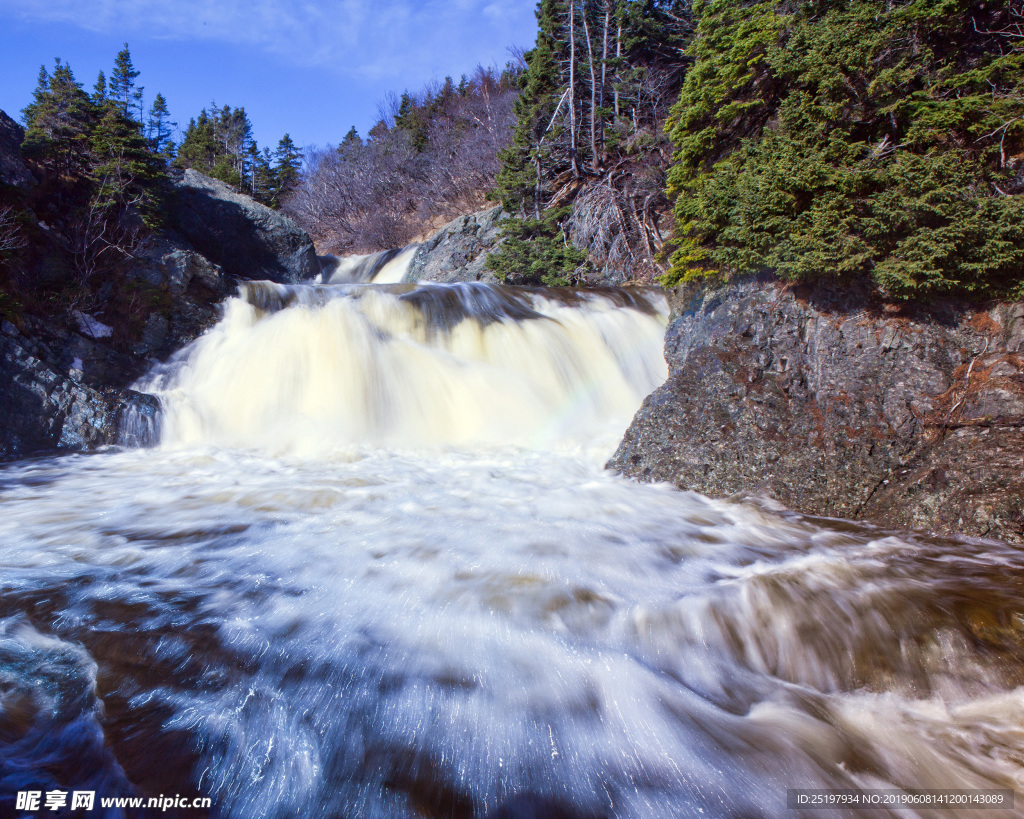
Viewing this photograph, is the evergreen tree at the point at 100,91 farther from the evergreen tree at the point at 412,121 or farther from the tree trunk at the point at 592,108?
the evergreen tree at the point at 412,121

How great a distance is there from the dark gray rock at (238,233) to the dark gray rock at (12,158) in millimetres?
4872

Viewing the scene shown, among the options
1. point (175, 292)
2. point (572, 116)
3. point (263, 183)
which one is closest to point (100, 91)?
point (175, 292)

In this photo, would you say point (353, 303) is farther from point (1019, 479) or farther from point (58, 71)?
point (1019, 479)

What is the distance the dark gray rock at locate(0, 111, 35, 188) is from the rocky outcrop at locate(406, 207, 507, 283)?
35.6 feet

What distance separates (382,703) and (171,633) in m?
1.24

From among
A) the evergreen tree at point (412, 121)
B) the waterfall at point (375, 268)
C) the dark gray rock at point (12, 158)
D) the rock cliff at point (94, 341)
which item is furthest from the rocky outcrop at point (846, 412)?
the evergreen tree at point (412, 121)

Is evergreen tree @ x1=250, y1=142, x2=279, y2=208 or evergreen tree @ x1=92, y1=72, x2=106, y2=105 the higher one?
evergreen tree @ x1=250, y1=142, x2=279, y2=208

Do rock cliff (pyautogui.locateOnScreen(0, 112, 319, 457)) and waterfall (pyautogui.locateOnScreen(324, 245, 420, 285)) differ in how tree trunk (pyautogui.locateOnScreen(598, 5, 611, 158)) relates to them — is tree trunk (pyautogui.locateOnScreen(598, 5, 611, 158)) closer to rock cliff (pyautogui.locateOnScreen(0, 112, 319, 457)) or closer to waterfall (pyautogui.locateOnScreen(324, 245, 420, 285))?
waterfall (pyautogui.locateOnScreen(324, 245, 420, 285))

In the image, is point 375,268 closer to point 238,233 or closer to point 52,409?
point 238,233

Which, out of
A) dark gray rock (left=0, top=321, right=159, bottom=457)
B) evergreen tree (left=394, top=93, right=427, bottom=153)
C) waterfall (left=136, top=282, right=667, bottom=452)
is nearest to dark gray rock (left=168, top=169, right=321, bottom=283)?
waterfall (left=136, top=282, right=667, bottom=452)

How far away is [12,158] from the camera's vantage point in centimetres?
729

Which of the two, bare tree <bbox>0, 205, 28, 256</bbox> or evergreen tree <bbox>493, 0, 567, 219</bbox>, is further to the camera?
evergreen tree <bbox>493, 0, 567, 219</bbox>

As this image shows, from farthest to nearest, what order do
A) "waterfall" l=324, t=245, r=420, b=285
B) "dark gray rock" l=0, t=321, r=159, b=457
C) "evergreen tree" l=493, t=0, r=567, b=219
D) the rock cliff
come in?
"waterfall" l=324, t=245, r=420, b=285 → "evergreen tree" l=493, t=0, r=567, b=219 → the rock cliff → "dark gray rock" l=0, t=321, r=159, b=457

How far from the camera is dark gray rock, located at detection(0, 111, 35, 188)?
23.2 ft
